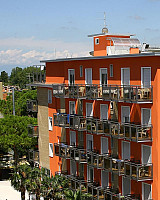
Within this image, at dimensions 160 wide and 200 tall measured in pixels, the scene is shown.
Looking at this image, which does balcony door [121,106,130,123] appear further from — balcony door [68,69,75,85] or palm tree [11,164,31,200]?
palm tree [11,164,31,200]

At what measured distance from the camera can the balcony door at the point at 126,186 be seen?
42000mm

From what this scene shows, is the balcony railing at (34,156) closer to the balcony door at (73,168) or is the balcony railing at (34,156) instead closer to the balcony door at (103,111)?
the balcony door at (73,168)

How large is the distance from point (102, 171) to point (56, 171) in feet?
32.7

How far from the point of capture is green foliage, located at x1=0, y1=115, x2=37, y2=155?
65.9 metres

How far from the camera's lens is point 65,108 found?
51.2 meters

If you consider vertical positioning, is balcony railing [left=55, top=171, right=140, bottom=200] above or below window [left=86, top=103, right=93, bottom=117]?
below

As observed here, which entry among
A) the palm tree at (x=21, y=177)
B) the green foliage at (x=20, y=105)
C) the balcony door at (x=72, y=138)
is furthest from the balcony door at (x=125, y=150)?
the green foliage at (x=20, y=105)

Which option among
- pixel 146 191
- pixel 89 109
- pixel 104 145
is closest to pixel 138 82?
pixel 104 145

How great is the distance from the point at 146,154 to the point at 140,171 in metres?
1.70

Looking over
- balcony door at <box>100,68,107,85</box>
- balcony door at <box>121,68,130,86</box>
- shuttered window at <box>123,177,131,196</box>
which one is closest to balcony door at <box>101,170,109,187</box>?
shuttered window at <box>123,177,131,196</box>

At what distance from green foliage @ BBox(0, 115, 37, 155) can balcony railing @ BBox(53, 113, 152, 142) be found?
52.2 feet

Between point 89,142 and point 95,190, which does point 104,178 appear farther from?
point 89,142

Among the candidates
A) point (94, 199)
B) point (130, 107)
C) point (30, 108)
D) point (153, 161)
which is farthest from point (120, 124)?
point (30, 108)

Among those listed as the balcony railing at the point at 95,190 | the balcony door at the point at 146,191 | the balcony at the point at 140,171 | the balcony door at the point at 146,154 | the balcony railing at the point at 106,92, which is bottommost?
the balcony railing at the point at 95,190
